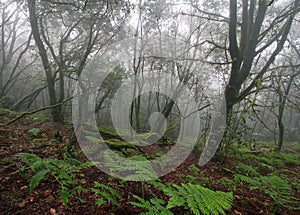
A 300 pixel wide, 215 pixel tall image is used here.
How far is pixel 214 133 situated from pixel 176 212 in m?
3.04

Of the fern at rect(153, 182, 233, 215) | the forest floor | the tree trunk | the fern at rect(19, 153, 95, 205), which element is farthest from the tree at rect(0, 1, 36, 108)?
the fern at rect(153, 182, 233, 215)

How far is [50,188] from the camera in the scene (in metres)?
2.54

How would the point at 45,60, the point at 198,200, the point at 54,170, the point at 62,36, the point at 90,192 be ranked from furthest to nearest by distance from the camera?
1. the point at 62,36
2. the point at 45,60
3. the point at 90,192
4. the point at 54,170
5. the point at 198,200

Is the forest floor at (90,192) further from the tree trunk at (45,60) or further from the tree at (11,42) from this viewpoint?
the tree at (11,42)

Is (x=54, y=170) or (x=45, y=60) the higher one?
(x=45, y=60)

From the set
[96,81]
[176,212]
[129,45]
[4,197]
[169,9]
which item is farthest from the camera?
[129,45]

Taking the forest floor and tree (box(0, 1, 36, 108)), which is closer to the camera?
the forest floor

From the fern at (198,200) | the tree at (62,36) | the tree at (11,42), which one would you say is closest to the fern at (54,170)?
the fern at (198,200)

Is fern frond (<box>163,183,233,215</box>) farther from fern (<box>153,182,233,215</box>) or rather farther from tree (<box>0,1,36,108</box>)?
tree (<box>0,1,36,108</box>)

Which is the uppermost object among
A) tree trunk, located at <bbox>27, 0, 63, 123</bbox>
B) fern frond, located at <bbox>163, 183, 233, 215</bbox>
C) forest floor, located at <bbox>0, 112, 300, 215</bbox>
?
tree trunk, located at <bbox>27, 0, 63, 123</bbox>

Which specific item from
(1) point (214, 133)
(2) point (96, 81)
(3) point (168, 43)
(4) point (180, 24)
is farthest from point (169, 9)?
(1) point (214, 133)

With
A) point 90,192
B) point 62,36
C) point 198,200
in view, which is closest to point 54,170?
point 90,192

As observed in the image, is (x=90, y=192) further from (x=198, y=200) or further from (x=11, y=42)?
(x=11, y=42)

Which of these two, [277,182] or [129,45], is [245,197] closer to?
[277,182]
